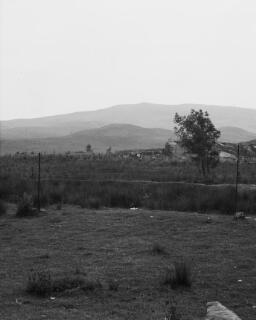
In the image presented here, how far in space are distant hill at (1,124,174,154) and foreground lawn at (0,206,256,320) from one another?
71.3 metres

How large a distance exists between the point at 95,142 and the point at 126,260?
321 feet

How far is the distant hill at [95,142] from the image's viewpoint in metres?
92.4

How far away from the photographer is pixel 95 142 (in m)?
107

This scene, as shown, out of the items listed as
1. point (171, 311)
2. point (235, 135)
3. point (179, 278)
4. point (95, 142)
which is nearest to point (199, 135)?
point (179, 278)

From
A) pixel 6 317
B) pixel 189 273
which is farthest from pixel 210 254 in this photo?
pixel 6 317

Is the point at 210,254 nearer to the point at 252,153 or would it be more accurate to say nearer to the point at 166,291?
the point at 166,291

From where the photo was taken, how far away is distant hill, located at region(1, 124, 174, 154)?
92.4 m

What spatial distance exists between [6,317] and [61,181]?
15.0 metres

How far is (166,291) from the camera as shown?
8.05 meters

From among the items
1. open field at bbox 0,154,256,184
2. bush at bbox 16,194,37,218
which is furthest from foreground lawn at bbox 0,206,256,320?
open field at bbox 0,154,256,184

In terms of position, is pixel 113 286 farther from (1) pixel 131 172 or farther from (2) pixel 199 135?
(1) pixel 131 172

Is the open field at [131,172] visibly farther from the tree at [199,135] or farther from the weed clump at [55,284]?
the weed clump at [55,284]

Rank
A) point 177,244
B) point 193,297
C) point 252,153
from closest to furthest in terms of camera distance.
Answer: point 193,297
point 177,244
point 252,153

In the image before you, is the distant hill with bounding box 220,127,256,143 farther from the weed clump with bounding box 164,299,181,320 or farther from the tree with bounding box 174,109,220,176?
the weed clump with bounding box 164,299,181,320
